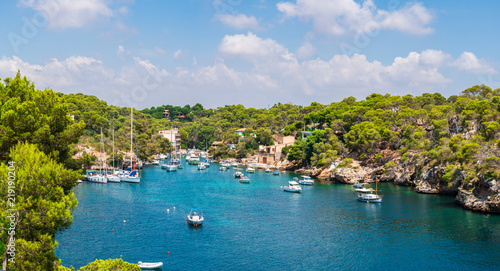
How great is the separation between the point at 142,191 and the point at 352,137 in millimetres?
51395

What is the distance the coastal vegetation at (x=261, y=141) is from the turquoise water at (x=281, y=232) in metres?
8.47

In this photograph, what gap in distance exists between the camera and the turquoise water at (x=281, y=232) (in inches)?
1380

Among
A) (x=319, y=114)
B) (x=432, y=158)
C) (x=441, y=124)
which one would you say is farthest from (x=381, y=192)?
(x=319, y=114)

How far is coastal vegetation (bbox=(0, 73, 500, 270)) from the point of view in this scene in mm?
17391

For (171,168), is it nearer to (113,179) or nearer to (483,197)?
(113,179)

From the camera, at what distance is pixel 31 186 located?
56.4ft

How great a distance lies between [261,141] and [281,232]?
87.5m

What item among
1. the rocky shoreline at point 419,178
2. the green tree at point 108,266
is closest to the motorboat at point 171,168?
the rocky shoreline at point 419,178

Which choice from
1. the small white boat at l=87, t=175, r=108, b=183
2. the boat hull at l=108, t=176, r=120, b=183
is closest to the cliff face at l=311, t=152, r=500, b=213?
the boat hull at l=108, t=176, r=120, b=183

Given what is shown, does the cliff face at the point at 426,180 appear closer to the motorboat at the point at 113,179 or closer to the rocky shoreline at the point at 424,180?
the rocky shoreline at the point at 424,180

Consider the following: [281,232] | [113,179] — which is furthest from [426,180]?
[113,179]

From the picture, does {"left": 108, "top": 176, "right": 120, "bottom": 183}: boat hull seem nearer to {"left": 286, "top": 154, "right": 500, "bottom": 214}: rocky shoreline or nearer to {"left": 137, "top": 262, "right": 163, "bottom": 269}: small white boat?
{"left": 286, "top": 154, "right": 500, "bottom": 214}: rocky shoreline

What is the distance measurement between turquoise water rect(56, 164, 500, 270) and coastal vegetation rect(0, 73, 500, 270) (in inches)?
334

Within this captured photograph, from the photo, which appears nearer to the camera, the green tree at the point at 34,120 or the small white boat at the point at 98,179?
the green tree at the point at 34,120
